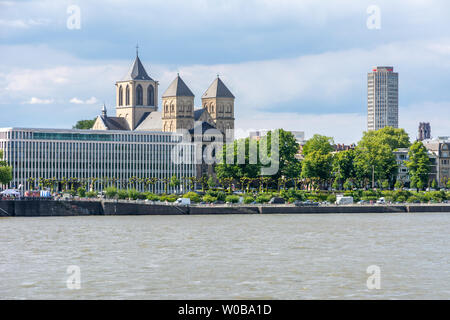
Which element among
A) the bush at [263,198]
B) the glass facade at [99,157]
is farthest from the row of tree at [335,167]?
the bush at [263,198]

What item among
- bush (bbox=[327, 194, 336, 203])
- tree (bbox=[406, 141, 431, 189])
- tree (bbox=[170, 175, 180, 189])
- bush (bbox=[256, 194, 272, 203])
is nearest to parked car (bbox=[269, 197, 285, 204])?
bush (bbox=[256, 194, 272, 203])

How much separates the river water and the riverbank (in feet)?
98.4

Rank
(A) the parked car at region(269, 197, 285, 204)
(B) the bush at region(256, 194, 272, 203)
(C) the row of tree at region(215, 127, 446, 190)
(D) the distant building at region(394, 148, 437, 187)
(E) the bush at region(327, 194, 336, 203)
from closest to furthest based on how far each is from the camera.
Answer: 1. (B) the bush at region(256, 194, 272, 203)
2. (A) the parked car at region(269, 197, 285, 204)
3. (E) the bush at region(327, 194, 336, 203)
4. (C) the row of tree at region(215, 127, 446, 190)
5. (D) the distant building at region(394, 148, 437, 187)

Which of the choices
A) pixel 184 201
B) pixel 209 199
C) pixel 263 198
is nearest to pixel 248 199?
pixel 263 198

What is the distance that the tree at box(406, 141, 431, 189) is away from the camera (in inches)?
6698

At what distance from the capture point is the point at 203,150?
193 meters

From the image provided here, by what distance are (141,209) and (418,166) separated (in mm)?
69669

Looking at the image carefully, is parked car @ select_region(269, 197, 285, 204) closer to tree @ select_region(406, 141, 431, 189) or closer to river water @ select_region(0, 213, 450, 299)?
tree @ select_region(406, 141, 431, 189)

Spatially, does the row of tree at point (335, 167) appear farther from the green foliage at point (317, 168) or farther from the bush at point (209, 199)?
the bush at point (209, 199)

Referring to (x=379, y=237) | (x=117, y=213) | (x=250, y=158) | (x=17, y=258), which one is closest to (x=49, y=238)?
(x=17, y=258)

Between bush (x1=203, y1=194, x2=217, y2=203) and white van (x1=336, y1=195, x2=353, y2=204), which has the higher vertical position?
bush (x1=203, y1=194, x2=217, y2=203)

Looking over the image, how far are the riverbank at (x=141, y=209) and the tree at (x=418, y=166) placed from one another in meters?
33.3

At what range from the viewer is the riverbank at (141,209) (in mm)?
116812

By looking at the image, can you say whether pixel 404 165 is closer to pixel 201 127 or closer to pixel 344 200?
pixel 201 127
